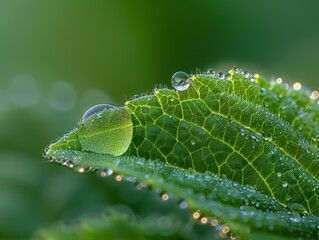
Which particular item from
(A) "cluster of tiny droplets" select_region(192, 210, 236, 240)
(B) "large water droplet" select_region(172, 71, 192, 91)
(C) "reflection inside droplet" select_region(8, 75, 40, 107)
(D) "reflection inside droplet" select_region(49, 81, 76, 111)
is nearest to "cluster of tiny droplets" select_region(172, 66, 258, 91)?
(B) "large water droplet" select_region(172, 71, 192, 91)

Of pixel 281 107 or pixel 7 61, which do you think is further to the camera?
pixel 7 61

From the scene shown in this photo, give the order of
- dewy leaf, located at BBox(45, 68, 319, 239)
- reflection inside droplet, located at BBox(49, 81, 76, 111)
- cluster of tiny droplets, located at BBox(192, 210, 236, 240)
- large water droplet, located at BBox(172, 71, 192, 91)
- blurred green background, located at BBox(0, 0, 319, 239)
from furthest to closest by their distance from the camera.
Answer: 1. blurred green background, located at BBox(0, 0, 319, 239)
2. reflection inside droplet, located at BBox(49, 81, 76, 111)
3. large water droplet, located at BBox(172, 71, 192, 91)
4. dewy leaf, located at BBox(45, 68, 319, 239)
5. cluster of tiny droplets, located at BBox(192, 210, 236, 240)

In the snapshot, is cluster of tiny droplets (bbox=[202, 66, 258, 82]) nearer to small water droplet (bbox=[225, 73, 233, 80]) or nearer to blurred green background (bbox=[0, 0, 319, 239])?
small water droplet (bbox=[225, 73, 233, 80])

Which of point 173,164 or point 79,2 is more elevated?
point 79,2

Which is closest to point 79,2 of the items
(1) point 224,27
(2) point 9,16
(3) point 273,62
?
(2) point 9,16

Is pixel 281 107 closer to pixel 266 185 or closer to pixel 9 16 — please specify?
pixel 266 185

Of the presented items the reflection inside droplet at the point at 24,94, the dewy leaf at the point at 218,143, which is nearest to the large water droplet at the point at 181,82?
the dewy leaf at the point at 218,143
